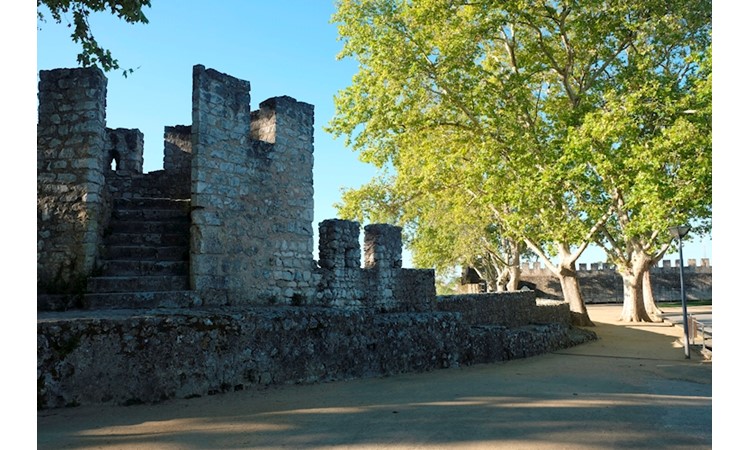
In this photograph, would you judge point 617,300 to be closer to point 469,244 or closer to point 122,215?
point 469,244

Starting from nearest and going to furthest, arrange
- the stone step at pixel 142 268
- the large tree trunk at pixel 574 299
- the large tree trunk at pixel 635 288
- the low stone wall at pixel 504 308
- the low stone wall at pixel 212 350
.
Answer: the low stone wall at pixel 212 350
the stone step at pixel 142 268
the low stone wall at pixel 504 308
the large tree trunk at pixel 574 299
the large tree trunk at pixel 635 288

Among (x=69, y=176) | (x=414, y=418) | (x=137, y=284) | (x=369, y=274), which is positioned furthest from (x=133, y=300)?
(x=369, y=274)

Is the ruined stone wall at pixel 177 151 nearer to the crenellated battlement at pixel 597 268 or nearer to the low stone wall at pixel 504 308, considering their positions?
A: the low stone wall at pixel 504 308

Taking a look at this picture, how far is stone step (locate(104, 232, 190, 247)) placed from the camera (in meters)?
8.66

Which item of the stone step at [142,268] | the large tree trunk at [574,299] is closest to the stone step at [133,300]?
the stone step at [142,268]

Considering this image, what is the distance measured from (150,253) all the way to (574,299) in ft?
51.8

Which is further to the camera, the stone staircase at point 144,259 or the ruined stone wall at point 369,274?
the ruined stone wall at point 369,274

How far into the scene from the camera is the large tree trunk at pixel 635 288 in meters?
20.4

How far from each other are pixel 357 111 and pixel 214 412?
14.0 m

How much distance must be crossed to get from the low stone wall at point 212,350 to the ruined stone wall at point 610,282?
3360 centimetres

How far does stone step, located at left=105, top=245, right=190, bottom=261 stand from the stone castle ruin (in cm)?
2

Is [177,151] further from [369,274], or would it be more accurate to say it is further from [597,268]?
[597,268]

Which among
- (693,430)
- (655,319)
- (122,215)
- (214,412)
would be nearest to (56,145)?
(122,215)

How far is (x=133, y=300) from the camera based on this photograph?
749 centimetres
